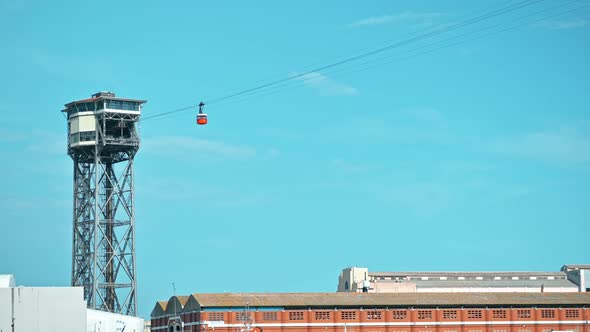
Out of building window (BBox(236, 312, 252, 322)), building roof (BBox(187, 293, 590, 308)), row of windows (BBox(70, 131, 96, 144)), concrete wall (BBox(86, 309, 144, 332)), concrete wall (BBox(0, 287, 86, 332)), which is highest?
row of windows (BBox(70, 131, 96, 144))

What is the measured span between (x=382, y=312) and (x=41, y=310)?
73159mm

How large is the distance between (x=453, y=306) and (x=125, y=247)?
47995 millimetres

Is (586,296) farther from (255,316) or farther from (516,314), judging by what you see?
(255,316)

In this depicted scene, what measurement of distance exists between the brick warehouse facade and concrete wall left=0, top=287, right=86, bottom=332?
55219 mm

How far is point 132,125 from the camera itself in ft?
604

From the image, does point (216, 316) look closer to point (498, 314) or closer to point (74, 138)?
point (498, 314)

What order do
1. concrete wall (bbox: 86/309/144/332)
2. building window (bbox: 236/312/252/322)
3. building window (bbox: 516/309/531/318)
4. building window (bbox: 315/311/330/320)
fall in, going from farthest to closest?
building window (bbox: 516/309/531/318) → building window (bbox: 315/311/330/320) → building window (bbox: 236/312/252/322) → concrete wall (bbox: 86/309/144/332)

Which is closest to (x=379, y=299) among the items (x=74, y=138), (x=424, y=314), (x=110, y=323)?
(x=424, y=314)

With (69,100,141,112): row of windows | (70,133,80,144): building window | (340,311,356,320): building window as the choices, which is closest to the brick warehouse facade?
(340,311,356,320): building window

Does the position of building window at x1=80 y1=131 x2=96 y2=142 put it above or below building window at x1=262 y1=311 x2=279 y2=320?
above

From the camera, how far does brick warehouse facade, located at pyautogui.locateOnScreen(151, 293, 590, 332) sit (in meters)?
160

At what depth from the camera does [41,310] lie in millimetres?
100938

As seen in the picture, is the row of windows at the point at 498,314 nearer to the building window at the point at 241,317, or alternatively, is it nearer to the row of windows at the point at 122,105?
the building window at the point at 241,317

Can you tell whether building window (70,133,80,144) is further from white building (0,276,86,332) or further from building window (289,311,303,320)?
white building (0,276,86,332)
